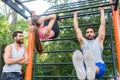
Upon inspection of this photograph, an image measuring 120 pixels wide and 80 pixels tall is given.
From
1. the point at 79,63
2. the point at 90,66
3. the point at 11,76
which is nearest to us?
the point at 90,66

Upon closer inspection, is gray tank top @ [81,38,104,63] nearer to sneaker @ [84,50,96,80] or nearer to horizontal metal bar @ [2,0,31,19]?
sneaker @ [84,50,96,80]

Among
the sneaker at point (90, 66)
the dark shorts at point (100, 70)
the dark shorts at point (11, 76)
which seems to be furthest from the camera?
the dark shorts at point (11, 76)

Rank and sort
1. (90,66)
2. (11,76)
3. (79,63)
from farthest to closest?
1. (11,76)
2. (79,63)
3. (90,66)

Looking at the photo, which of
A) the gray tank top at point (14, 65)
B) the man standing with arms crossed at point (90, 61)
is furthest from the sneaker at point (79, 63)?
the gray tank top at point (14, 65)

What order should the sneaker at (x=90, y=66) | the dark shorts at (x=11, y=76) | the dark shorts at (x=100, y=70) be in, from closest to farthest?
the sneaker at (x=90, y=66) → the dark shorts at (x=100, y=70) → the dark shorts at (x=11, y=76)

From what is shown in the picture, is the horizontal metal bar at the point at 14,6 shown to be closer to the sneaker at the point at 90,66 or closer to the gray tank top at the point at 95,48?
the gray tank top at the point at 95,48

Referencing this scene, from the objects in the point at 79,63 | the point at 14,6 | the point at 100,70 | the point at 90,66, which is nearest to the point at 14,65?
the point at 14,6

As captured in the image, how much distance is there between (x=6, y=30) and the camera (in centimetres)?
867

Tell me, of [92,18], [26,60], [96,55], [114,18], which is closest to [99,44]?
[96,55]

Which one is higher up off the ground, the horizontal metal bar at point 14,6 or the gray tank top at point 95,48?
the horizontal metal bar at point 14,6

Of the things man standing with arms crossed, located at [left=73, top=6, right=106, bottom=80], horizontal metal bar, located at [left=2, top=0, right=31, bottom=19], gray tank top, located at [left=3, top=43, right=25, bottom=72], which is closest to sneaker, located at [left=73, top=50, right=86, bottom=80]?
man standing with arms crossed, located at [left=73, top=6, right=106, bottom=80]

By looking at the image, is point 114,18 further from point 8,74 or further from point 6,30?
point 6,30

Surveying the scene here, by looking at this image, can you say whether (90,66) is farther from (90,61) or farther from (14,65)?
(14,65)

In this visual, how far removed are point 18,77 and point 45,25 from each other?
0.94 m
